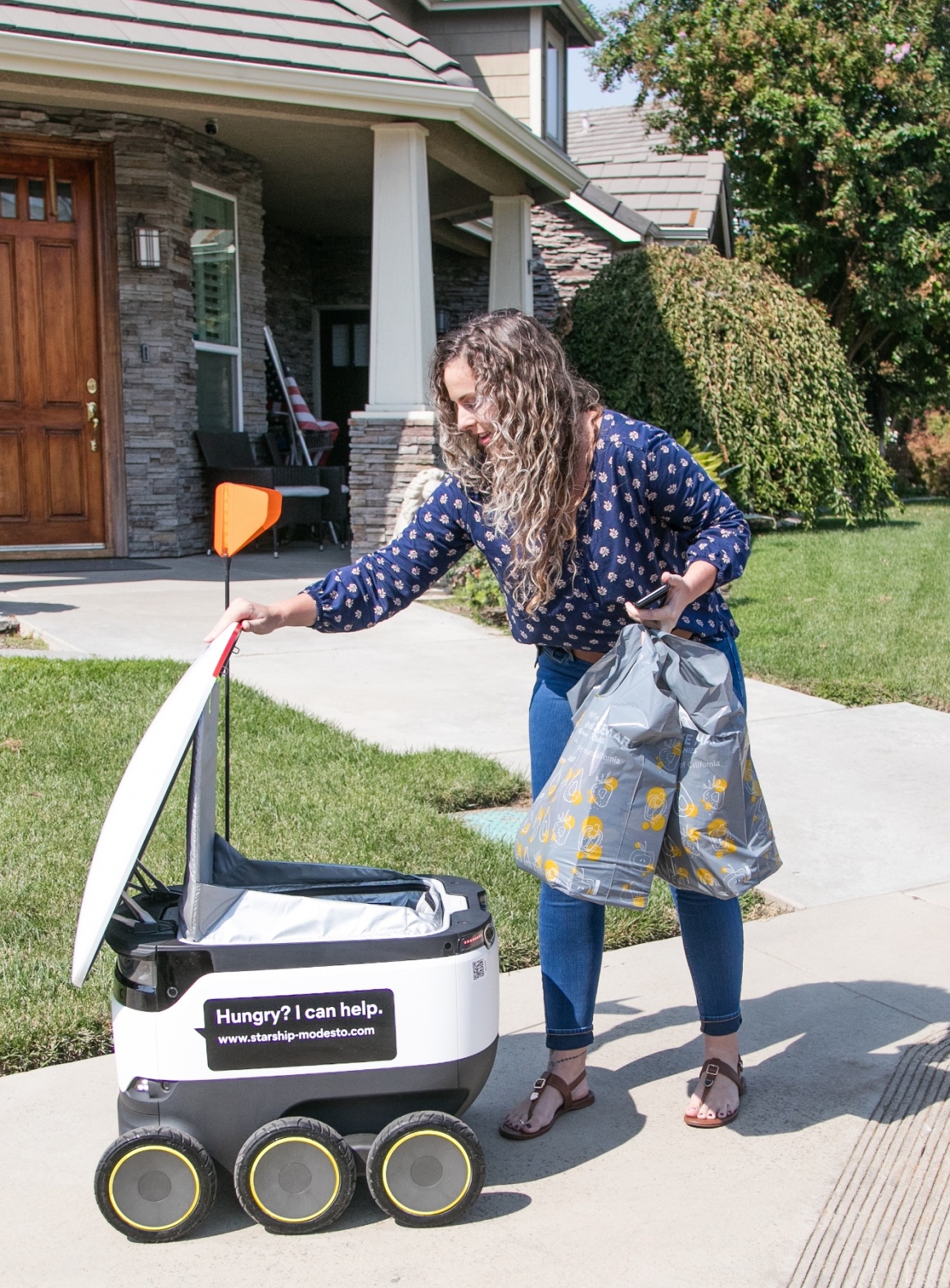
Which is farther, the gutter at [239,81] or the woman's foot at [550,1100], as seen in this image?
the gutter at [239,81]

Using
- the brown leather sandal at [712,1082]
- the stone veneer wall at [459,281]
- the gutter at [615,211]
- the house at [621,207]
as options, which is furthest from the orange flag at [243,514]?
the gutter at [615,211]

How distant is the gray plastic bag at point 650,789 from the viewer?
246cm

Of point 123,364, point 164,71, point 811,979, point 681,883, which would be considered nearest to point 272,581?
point 123,364

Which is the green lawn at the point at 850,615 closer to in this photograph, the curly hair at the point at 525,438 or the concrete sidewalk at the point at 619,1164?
the concrete sidewalk at the point at 619,1164

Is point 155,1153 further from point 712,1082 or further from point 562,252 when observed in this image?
point 562,252

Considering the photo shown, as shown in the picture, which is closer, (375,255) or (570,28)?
(375,255)

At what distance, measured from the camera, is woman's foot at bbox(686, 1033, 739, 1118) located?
275 centimetres

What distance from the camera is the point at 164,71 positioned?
882 centimetres

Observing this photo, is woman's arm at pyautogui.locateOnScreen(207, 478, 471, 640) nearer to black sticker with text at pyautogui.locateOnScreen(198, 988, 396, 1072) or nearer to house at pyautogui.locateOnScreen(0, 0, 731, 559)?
black sticker with text at pyautogui.locateOnScreen(198, 988, 396, 1072)

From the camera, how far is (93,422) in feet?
33.6

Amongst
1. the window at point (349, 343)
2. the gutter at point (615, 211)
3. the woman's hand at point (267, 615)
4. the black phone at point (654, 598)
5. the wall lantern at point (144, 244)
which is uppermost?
the gutter at point (615, 211)

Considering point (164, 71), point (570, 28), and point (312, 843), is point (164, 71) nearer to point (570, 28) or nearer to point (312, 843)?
point (312, 843)

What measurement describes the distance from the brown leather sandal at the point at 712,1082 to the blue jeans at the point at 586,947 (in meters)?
0.07

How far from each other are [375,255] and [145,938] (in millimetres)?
8514
